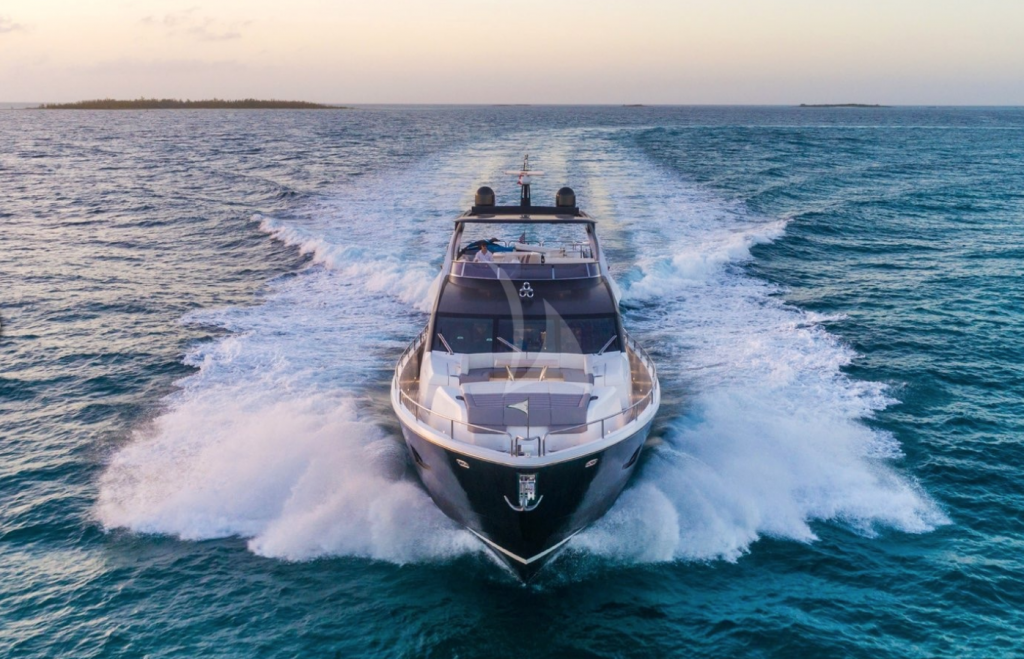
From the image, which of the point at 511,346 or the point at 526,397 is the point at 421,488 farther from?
the point at 511,346

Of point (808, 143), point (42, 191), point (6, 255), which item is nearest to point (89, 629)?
point (6, 255)

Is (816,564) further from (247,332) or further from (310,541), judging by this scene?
(247,332)

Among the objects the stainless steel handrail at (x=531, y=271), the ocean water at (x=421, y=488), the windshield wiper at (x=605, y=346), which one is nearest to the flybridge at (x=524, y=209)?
the stainless steel handrail at (x=531, y=271)

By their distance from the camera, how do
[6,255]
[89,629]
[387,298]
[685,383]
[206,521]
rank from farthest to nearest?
[6,255], [387,298], [685,383], [206,521], [89,629]

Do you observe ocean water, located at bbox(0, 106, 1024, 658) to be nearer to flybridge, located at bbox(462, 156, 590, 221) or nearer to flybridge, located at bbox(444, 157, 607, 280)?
flybridge, located at bbox(444, 157, 607, 280)

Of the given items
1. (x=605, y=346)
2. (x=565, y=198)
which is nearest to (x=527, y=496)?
(x=605, y=346)

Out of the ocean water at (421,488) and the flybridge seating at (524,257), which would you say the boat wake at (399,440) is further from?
the flybridge seating at (524,257)
